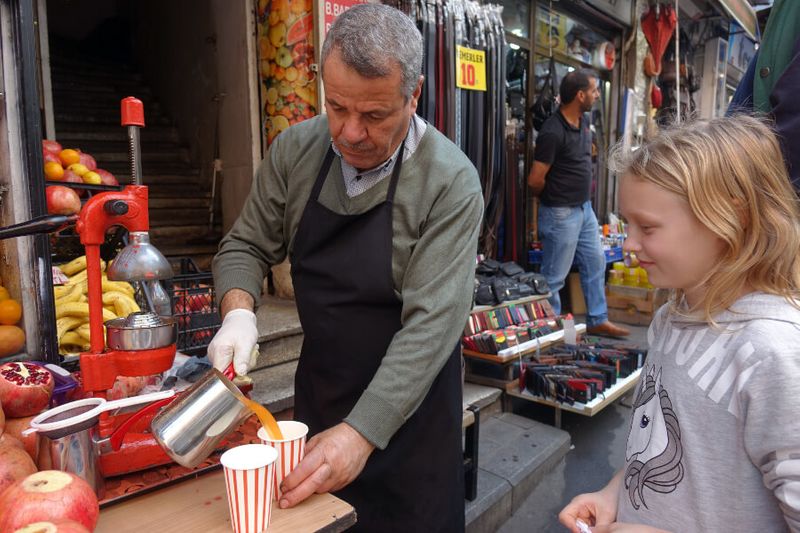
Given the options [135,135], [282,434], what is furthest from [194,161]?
[282,434]

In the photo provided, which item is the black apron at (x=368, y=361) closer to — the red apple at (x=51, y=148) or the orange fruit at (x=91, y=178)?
the orange fruit at (x=91, y=178)

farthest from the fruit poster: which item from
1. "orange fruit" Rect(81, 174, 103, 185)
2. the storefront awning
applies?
the storefront awning

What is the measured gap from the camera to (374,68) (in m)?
1.31

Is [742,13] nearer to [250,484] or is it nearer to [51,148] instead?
[51,148]

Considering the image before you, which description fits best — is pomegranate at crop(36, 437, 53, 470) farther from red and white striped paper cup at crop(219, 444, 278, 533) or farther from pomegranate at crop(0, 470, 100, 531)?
red and white striped paper cup at crop(219, 444, 278, 533)

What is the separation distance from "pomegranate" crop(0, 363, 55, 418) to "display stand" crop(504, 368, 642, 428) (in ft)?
9.61

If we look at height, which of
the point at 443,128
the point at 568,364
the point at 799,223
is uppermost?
the point at 443,128

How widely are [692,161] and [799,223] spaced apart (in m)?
0.25

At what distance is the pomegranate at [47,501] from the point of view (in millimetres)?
899

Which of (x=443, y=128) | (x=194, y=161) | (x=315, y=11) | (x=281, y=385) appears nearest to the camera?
(x=281, y=385)

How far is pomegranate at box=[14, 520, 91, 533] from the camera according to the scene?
0.83 meters

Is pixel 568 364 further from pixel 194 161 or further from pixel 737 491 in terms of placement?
pixel 194 161

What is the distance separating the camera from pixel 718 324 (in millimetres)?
1089

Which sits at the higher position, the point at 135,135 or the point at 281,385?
the point at 135,135
